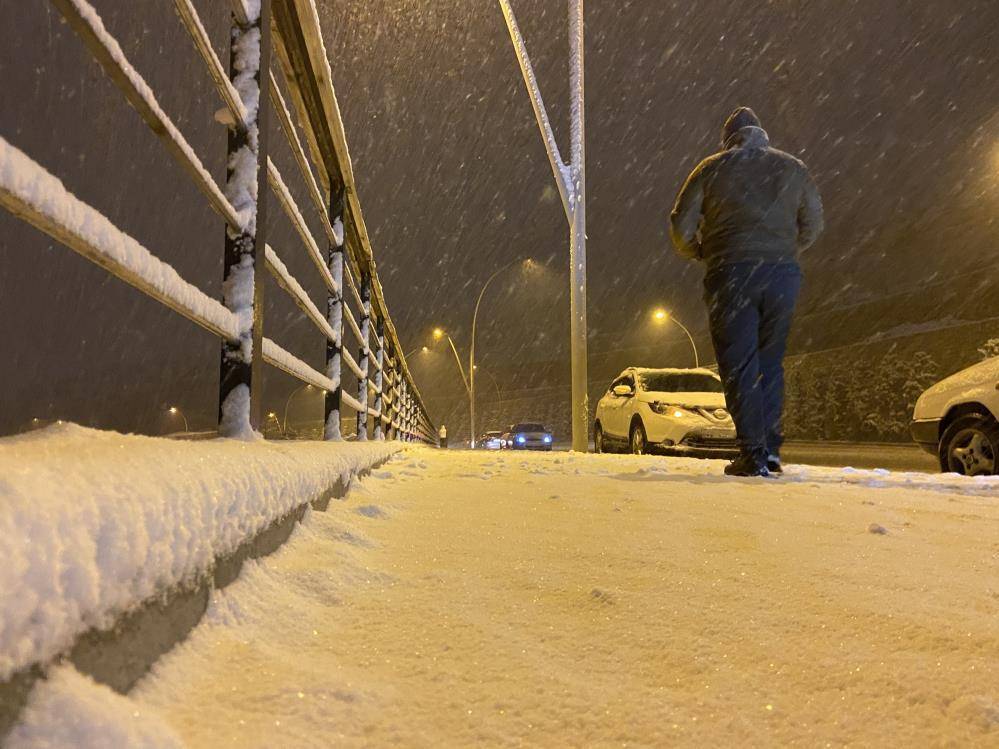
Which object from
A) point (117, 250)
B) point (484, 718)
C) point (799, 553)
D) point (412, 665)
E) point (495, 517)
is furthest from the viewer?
point (495, 517)

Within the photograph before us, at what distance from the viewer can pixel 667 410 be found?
877 cm

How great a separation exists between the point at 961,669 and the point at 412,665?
82 cm

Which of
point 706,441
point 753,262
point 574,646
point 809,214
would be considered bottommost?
point 574,646

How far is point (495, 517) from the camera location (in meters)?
2.28

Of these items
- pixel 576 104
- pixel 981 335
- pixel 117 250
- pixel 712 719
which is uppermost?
pixel 576 104

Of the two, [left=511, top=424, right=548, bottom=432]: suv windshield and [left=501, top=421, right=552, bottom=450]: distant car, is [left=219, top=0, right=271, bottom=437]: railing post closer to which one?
[left=501, top=421, right=552, bottom=450]: distant car

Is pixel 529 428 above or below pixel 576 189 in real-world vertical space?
below

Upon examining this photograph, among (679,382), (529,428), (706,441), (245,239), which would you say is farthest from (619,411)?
(529,428)

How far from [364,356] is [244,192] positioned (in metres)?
3.11

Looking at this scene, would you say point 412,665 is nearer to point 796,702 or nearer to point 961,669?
point 796,702

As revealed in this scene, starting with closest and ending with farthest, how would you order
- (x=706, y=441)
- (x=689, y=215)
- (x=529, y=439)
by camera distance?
(x=689, y=215), (x=706, y=441), (x=529, y=439)

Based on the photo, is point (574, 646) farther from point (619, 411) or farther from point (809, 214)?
point (619, 411)

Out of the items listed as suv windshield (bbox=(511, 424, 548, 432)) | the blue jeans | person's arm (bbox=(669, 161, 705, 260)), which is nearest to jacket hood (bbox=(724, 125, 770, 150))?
person's arm (bbox=(669, 161, 705, 260))

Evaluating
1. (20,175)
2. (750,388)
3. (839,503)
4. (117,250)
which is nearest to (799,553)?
(839,503)
